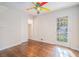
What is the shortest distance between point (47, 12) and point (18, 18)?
54 cm

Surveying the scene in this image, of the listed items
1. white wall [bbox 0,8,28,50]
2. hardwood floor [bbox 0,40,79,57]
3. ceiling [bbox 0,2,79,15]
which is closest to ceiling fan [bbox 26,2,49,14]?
ceiling [bbox 0,2,79,15]

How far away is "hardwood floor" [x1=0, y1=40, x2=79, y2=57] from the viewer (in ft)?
3.85

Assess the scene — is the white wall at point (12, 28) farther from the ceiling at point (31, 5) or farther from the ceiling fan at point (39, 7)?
the ceiling fan at point (39, 7)

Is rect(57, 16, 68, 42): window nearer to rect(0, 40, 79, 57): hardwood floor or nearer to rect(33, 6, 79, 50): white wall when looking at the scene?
rect(33, 6, 79, 50): white wall

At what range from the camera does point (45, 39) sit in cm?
134

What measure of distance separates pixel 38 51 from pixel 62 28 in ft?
1.90

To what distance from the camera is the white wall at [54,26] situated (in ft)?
3.91

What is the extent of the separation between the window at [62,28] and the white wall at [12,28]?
1.93 ft

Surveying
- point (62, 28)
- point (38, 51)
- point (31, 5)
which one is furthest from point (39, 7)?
point (38, 51)

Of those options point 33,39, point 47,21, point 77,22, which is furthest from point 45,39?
point 77,22

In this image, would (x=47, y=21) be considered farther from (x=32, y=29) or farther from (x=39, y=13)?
(x=32, y=29)

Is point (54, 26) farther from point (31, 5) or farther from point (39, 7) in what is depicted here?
point (31, 5)

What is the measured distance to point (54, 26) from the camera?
1298mm

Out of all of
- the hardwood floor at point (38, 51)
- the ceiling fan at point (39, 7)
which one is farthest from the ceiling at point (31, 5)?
the hardwood floor at point (38, 51)
